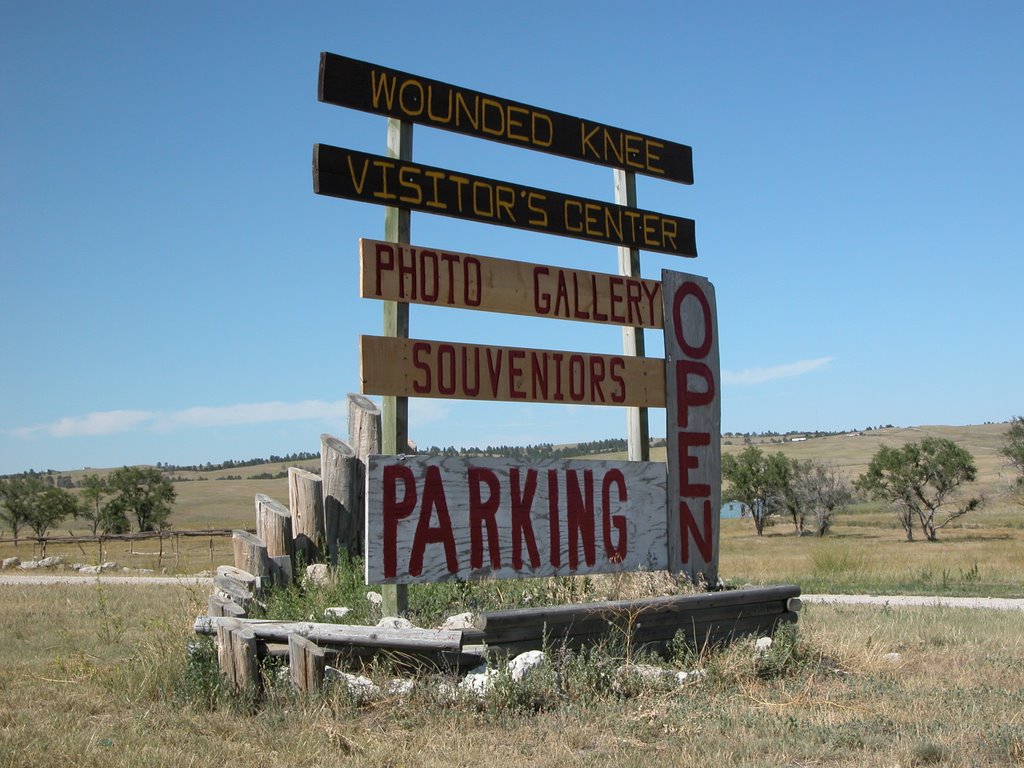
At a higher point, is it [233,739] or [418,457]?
[418,457]

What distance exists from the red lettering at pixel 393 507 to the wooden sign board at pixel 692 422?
9.87 feet

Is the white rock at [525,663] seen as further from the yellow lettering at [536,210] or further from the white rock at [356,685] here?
the yellow lettering at [536,210]

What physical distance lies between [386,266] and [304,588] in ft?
10.7

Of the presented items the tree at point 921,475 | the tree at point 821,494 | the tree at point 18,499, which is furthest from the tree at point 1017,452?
the tree at point 18,499

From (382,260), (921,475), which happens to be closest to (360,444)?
(382,260)

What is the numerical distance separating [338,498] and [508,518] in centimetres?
262

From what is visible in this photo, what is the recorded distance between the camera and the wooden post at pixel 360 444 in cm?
1047

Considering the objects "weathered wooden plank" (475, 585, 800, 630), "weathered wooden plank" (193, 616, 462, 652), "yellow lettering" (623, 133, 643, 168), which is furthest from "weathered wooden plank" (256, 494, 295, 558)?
"yellow lettering" (623, 133, 643, 168)

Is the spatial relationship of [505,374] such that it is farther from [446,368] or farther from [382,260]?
[382,260]

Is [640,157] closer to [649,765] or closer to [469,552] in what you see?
[469,552]

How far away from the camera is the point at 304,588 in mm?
9227

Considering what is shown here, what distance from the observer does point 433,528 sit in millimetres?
7891

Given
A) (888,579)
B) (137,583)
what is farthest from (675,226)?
(137,583)

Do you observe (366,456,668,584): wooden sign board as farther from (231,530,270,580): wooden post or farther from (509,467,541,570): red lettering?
(231,530,270,580): wooden post
